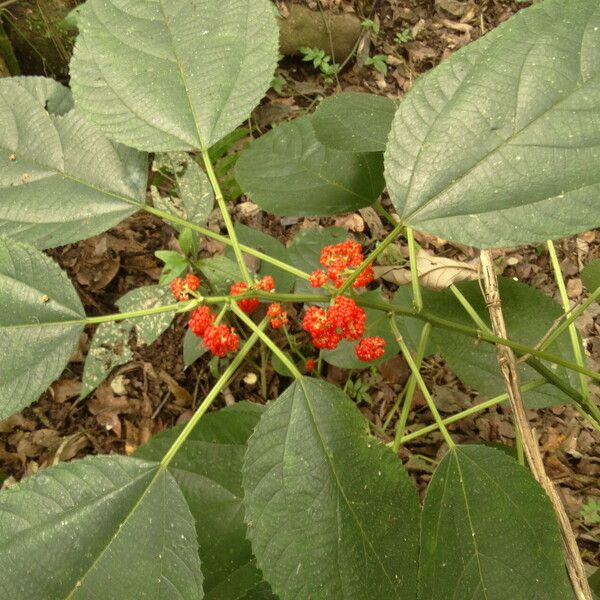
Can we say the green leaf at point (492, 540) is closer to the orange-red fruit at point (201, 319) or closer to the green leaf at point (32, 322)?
the orange-red fruit at point (201, 319)

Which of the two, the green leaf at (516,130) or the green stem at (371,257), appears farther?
the green stem at (371,257)

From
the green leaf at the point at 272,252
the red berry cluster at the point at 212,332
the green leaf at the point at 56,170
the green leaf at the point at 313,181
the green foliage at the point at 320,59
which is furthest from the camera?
the green foliage at the point at 320,59

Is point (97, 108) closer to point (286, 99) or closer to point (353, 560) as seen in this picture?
point (353, 560)

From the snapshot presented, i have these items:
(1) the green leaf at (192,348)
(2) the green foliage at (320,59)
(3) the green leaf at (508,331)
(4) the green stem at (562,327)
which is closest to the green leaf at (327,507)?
(4) the green stem at (562,327)

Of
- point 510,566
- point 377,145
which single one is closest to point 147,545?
point 510,566

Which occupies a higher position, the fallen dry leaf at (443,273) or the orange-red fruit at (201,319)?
the orange-red fruit at (201,319)

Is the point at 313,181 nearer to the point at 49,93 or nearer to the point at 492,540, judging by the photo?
the point at 49,93

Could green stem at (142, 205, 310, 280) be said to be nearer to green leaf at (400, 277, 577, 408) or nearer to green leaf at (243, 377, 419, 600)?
green leaf at (243, 377, 419, 600)

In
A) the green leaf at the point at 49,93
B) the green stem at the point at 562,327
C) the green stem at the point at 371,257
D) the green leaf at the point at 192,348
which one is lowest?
the green leaf at the point at 192,348
